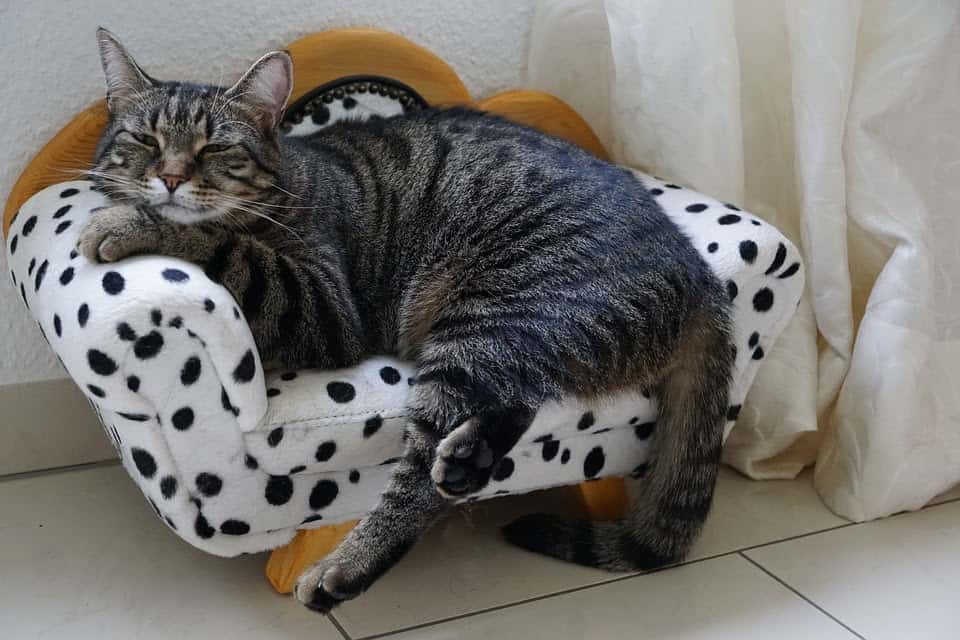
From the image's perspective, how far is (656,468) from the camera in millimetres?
1503

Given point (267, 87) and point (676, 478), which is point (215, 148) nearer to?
point (267, 87)

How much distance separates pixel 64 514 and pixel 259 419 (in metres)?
0.57

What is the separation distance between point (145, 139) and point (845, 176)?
1.09m

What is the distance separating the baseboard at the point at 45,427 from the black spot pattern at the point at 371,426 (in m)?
0.69

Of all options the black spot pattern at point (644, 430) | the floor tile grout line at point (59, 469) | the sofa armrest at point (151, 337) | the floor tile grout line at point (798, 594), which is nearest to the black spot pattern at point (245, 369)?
the sofa armrest at point (151, 337)

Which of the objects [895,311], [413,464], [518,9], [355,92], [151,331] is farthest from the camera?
[518,9]

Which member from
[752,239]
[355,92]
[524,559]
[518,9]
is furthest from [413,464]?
[518,9]

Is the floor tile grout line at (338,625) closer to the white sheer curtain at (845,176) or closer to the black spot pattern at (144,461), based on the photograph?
the black spot pattern at (144,461)

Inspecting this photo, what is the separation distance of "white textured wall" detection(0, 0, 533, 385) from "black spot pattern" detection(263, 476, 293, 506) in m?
0.64

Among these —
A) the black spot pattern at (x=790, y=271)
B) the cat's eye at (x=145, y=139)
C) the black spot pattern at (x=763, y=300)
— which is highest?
the cat's eye at (x=145, y=139)

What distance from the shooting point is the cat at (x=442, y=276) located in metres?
1.33

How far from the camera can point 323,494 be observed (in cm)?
139

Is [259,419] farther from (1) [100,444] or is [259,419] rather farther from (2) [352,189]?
(1) [100,444]

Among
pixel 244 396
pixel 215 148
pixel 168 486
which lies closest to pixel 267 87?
pixel 215 148
